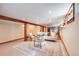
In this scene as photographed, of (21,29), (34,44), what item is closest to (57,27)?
(34,44)

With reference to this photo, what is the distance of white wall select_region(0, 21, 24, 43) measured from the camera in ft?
9.16

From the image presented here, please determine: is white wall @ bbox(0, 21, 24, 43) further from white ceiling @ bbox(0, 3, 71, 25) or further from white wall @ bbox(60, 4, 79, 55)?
white wall @ bbox(60, 4, 79, 55)

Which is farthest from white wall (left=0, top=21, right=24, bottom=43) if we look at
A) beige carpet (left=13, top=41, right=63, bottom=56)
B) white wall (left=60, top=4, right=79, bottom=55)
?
white wall (left=60, top=4, right=79, bottom=55)

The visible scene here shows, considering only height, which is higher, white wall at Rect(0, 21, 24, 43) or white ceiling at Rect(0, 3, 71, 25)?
white ceiling at Rect(0, 3, 71, 25)

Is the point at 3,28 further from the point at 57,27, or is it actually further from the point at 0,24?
the point at 57,27

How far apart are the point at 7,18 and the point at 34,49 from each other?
3.54 feet

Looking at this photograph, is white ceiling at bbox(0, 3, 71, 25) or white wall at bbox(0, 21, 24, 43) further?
white wall at bbox(0, 21, 24, 43)

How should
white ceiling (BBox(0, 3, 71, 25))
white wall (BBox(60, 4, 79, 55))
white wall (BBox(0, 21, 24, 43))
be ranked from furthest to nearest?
white wall (BBox(0, 21, 24, 43))
white ceiling (BBox(0, 3, 71, 25))
white wall (BBox(60, 4, 79, 55))

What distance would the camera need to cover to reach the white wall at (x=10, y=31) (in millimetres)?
2793

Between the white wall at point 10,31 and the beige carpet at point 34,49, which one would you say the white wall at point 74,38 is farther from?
the white wall at point 10,31

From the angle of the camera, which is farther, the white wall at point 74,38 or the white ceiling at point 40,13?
the white ceiling at point 40,13

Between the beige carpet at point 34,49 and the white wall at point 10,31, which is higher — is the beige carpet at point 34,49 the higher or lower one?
the lower one

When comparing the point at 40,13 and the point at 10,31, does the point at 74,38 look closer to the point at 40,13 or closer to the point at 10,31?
the point at 40,13

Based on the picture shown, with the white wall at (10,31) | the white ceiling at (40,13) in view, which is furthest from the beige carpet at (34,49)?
the white ceiling at (40,13)
